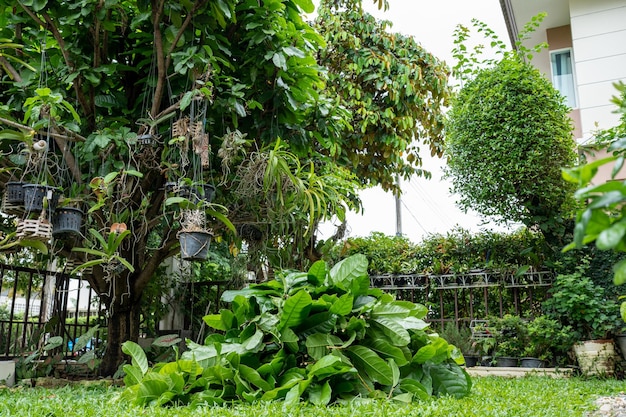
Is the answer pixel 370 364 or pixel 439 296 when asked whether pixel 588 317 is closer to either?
pixel 439 296

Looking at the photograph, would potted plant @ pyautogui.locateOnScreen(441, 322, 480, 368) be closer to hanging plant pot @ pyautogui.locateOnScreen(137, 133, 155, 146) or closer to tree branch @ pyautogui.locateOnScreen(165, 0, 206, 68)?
hanging plant pot @ pyautogui.locateOnScreen(137, 133, 155, 146)

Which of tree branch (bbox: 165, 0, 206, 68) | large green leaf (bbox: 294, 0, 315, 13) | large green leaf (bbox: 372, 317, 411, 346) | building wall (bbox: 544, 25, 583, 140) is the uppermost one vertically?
building wall (bbox: 544, 25, 583, 140)

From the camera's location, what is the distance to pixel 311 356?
249 cm

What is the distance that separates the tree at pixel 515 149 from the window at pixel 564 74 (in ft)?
7.88

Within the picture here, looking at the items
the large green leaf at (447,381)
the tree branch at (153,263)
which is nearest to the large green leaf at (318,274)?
the large green leaf at (447,381)

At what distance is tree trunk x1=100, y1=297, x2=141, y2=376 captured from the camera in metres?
5.02

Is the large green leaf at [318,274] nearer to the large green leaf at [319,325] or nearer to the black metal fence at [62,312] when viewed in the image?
the large green leaf at [319,325]

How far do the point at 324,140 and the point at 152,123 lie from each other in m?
1.89

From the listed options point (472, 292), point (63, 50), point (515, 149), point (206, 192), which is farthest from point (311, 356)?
point (472, 292)

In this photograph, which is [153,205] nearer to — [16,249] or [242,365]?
[16,249]

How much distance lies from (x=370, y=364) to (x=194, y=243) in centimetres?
182

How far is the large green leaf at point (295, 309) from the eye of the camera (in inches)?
97.0

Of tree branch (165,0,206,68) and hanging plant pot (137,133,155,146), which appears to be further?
hanging plant pot (137,133,155,146)

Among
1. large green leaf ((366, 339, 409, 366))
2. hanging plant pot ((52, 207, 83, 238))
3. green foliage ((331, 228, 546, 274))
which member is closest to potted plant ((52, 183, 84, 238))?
hanging plant pot ((52, 207, 83, 238))
